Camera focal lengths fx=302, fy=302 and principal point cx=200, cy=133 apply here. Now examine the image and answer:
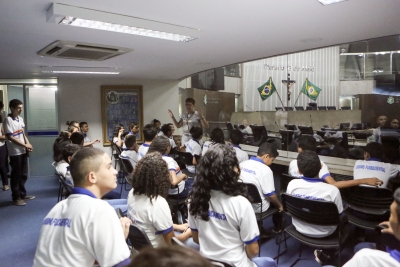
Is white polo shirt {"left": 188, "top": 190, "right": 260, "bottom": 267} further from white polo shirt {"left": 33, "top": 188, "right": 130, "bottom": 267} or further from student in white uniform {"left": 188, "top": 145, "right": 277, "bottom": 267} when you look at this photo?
white polo shirt {"left": 33, "top": 188, "right": 130, "bottom": 267}

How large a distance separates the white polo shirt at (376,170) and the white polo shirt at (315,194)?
0.85 metres

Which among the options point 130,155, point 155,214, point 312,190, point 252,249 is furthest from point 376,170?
point 130,155

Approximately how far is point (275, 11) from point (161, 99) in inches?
214

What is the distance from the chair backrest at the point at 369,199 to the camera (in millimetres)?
2643

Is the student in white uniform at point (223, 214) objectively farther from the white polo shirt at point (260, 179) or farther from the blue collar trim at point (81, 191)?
the white polo shirt at point (260, 179)

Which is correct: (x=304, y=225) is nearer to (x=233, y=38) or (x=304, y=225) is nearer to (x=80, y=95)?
(x=233, y=38)

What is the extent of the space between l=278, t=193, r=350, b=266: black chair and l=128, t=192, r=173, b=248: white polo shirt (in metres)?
1.09

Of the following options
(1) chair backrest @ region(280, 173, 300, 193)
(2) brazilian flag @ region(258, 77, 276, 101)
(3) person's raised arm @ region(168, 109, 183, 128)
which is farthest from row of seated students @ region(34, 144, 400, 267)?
(2) brazilian flag @ region(258, 77, 276, 101)

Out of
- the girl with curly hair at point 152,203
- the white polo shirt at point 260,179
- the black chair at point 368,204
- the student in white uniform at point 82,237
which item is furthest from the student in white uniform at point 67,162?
the black chair at point 368,204

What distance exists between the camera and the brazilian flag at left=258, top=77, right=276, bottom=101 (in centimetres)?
913

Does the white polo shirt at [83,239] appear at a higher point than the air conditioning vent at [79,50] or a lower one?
lower

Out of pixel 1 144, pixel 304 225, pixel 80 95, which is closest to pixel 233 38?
pixel 304 225

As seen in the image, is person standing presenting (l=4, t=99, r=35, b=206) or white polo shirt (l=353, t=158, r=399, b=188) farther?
person standing presenting (l=4, t=99, r=35, b=206)

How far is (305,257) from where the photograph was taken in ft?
10.2
